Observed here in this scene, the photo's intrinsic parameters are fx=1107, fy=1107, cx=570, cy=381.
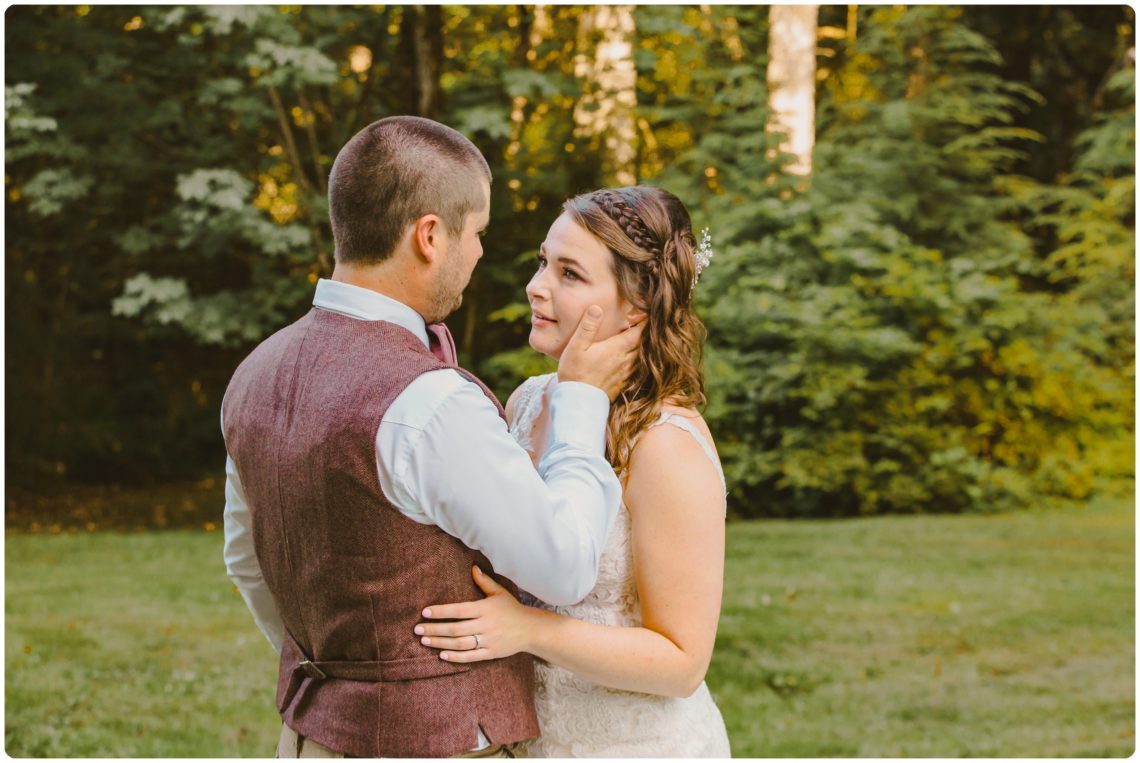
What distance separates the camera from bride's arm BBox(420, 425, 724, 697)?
6.77 ft

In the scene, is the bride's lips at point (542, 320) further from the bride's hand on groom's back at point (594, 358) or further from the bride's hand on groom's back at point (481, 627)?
the bride's hand on groom's back at point (481, 627)

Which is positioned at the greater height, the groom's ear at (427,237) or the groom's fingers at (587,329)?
the groom's ear at (427,237)

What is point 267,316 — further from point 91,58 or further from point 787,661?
point 787,661

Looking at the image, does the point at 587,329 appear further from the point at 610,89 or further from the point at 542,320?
the point at 610,89

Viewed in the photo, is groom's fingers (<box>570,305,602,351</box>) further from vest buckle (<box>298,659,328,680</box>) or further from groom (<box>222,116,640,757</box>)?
vest buckle (<box>298,659,328,680</box>)

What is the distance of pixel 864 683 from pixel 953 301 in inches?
240

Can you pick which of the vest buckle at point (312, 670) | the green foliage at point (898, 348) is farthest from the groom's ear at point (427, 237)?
the green foliage at point (898, 348)

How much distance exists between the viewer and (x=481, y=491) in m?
1.75

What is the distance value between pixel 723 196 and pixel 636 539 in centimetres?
955

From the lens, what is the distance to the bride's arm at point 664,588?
206cm

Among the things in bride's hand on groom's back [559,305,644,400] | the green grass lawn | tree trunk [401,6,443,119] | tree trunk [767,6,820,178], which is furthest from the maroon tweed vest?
tree trunk [767,6,820,178]

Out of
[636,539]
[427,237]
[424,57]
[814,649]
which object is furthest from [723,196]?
[427,237]

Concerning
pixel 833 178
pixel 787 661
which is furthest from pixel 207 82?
pixel 787 661

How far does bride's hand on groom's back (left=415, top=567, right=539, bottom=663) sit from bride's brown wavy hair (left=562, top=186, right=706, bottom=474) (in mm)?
568
